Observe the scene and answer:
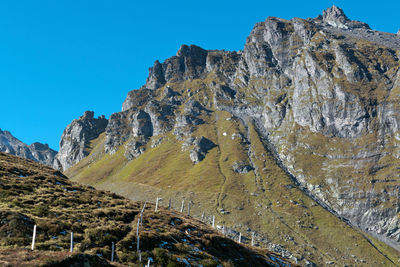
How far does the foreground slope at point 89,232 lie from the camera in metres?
25.5

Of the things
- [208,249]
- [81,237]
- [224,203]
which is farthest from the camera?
[224,203]

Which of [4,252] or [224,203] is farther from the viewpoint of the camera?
[224,203]

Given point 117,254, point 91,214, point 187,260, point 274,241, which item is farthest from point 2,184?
point 274,241

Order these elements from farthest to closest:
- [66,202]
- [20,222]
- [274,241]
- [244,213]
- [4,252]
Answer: [244,213] → [274,241] → [66,202] → [20,222] → [4,252]

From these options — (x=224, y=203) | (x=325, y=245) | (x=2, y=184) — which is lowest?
(x=325, y=245)

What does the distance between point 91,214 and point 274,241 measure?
454 ft

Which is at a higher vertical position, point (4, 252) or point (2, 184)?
point (2, 184)

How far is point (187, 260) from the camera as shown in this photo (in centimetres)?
3014

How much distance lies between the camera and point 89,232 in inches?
1182

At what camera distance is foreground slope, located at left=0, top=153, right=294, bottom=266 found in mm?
25516

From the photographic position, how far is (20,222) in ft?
88.5

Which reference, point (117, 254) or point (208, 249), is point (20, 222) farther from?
point (208, 249)

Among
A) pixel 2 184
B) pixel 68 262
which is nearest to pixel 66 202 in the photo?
pixel 2 184

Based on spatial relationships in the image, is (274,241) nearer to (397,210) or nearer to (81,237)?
(397,210)
